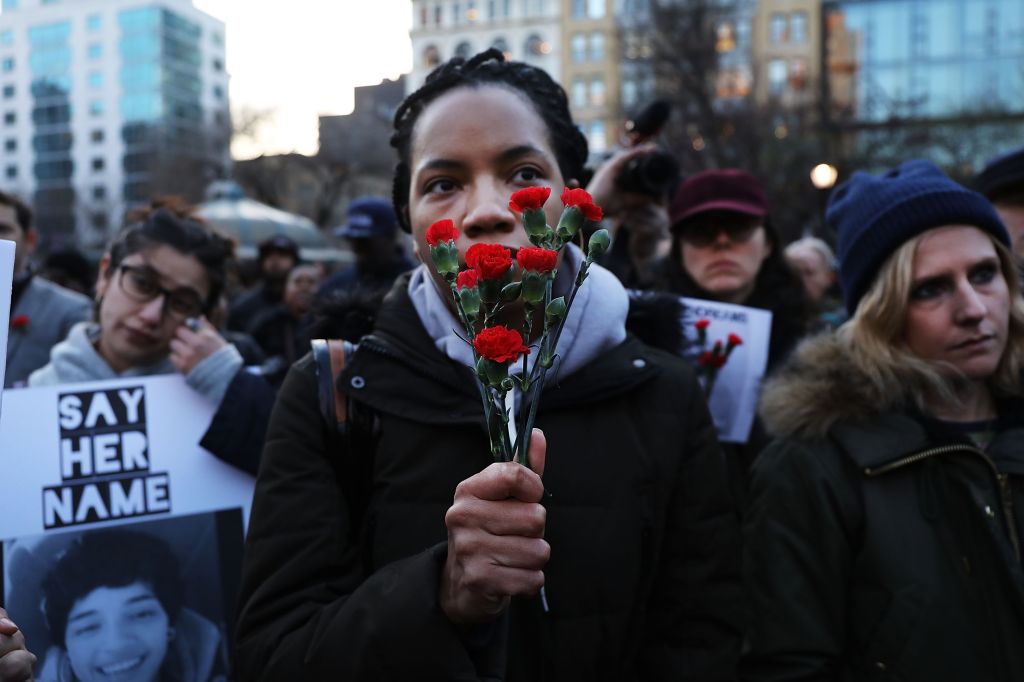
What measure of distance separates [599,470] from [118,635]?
4.06 ft

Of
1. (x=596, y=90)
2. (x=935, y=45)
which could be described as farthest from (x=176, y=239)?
(x=596, y=90)

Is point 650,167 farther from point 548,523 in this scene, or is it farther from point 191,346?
point 548,523

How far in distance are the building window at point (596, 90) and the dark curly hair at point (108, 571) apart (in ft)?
182

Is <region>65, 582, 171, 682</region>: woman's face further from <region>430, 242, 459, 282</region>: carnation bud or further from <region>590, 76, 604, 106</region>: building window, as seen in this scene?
<region>590, 76, 604, 106</region>: building window

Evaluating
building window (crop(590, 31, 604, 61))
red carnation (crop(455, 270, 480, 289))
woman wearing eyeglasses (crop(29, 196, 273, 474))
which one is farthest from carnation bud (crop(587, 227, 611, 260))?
building window (crop(590, 31, 604, 61))

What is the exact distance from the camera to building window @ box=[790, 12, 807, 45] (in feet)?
150

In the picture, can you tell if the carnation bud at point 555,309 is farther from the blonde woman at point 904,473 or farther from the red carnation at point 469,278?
the blonde woman at point 904,473

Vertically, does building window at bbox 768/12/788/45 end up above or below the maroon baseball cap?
above

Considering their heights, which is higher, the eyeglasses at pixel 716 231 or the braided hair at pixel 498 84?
the braided hair at pixel 498 84

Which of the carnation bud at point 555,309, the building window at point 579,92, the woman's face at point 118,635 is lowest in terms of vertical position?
the woman's face at point 118,635

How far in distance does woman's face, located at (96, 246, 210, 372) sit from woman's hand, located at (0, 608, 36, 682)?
3.96 ft

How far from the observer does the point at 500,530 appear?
110 cm

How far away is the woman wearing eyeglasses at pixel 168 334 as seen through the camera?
2.24 m

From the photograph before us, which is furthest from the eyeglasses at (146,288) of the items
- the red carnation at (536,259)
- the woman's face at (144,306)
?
the red carnation at (536,259)
